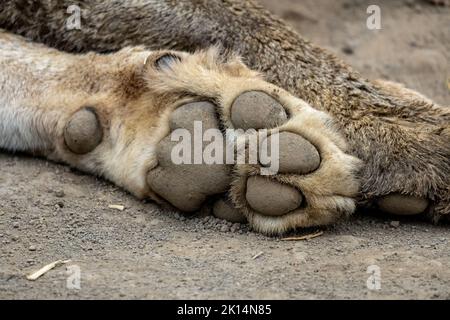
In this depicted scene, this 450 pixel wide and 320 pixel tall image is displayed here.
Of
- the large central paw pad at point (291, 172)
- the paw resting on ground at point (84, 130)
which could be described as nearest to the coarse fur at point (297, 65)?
the large central paw pad at point (291, 172)

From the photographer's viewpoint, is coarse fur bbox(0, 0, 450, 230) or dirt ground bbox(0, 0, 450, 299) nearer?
dirt ground bbox(0, 0, 450, 299)

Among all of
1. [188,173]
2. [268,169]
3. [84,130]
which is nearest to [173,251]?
[188,173]

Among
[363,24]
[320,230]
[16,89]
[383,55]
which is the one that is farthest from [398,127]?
[363,24]

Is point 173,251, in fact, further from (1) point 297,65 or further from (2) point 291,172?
(1) point 297,65

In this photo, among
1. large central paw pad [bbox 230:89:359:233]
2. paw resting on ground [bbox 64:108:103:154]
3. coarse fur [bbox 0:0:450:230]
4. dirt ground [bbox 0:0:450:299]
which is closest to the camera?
dirt ground [bbox 0:0:450:299]

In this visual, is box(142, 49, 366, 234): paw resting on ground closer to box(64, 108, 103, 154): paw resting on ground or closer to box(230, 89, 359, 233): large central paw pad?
box(230, 89, 359, 233): large central paw pad

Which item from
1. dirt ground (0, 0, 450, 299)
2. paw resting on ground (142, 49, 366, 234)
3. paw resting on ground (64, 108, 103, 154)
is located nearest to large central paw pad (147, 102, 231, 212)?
paw resting on ground (142, 49, 366, 234)
